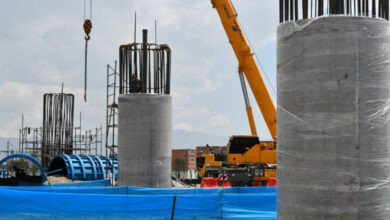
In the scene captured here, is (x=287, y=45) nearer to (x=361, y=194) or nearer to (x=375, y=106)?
(x=375, y=106)

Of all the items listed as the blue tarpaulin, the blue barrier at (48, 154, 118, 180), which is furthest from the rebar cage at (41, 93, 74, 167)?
the blue tarpaulin

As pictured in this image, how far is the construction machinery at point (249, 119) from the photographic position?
859 inches

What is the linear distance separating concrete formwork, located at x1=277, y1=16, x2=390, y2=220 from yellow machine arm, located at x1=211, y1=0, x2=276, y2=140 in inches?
665

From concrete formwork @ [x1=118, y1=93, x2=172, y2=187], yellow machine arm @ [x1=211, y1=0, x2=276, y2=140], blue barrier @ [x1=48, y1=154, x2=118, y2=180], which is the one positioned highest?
yellow machine arm @ [x1=211, y1=0, x2=276, y2=140]

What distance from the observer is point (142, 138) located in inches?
620

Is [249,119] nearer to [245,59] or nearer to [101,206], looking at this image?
[245,59]

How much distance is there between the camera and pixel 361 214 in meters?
5.53

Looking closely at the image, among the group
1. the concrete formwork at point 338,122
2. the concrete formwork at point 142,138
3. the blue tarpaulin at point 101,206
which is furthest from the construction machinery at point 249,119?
the concrete formwork at point 338,122

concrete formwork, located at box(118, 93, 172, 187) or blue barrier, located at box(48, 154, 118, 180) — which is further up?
concrete formwork, located at box(118, 93, 172, 187)

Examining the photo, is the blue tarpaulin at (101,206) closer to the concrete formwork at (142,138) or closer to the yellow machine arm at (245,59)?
the concrete formwork at (142,138)

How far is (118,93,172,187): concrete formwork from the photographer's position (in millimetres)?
15758

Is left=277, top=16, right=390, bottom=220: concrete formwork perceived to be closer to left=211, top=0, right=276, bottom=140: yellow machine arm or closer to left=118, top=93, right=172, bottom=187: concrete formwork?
left=118, top=93, right=172, bottom=187: concrete formwork

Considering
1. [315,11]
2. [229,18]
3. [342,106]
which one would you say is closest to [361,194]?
[342,106]

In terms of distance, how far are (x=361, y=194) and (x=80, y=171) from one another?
20.2m
